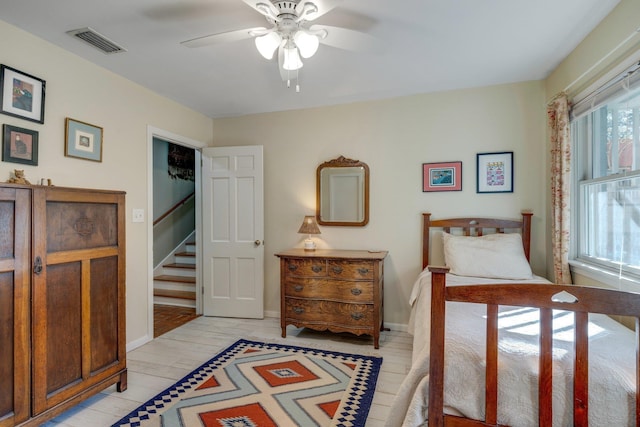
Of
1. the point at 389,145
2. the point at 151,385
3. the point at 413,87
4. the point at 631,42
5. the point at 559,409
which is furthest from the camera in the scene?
the point at 389,145

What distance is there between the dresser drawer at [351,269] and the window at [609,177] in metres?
1.62

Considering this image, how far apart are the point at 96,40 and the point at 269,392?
8.89ft

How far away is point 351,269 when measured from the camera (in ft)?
9.36

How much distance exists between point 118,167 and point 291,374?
7.49 ft

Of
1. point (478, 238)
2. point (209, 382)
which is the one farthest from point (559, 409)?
point (209, 382)

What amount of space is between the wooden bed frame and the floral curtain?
1.54m

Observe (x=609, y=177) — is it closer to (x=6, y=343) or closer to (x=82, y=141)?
(x=6, y=343)

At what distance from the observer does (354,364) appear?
2482 millimetres

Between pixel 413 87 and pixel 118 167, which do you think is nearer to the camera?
pixel 118 167

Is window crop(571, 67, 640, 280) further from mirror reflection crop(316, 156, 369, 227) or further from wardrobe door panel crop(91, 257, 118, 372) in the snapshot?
wardrobe door panel crop(91, 257, 118, 372)

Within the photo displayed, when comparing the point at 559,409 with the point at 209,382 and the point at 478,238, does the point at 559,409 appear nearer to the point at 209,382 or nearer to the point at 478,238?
the point at 478,238

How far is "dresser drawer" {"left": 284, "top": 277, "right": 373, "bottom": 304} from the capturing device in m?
2.81

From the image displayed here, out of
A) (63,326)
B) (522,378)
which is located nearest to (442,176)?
(522,378)

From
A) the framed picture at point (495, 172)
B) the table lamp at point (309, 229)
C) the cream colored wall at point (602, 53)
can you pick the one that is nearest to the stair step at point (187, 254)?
the table lamp at point (309, 229)
